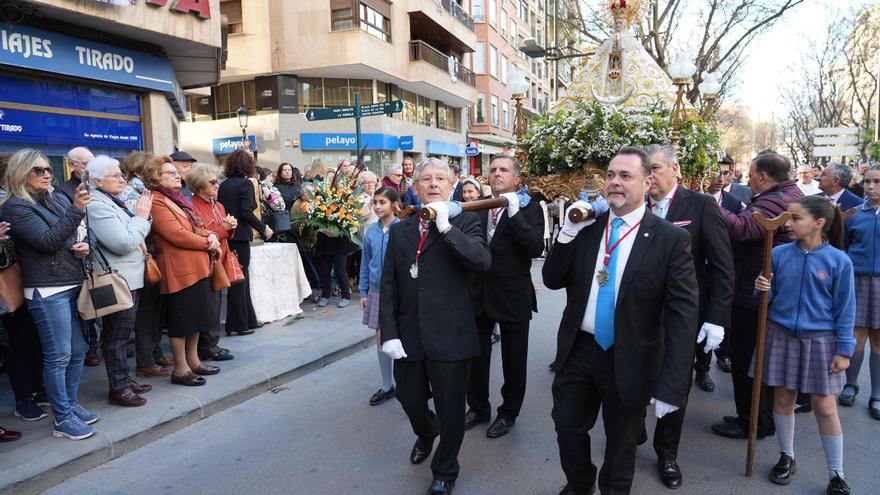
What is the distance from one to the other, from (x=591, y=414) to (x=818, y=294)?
5.52 feet

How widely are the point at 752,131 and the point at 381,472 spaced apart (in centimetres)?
8666

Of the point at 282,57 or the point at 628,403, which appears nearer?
the point at 628,403

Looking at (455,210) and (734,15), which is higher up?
(734,15)

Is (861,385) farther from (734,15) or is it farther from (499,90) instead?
(499,90)

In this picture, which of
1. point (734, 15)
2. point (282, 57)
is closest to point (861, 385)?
point (734, 15)

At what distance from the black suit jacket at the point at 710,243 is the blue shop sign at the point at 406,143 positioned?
73.0 feet

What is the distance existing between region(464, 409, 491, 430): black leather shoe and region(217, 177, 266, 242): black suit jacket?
12.6 ft

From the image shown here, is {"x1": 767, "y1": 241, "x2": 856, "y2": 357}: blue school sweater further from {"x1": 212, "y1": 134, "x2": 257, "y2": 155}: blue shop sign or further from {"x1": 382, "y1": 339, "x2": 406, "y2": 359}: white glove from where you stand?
{"x1": 212, "y1": 134, "x2": 257, "y2": 155}: blue shop sign

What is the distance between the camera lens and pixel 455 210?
3332 millimetres

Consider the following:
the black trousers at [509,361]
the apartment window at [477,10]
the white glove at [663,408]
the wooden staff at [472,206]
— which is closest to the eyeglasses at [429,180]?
the wooden staff at [472,206]

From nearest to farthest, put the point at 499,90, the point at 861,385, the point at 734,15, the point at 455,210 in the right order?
1. the point at 455,210
2. the point at 861,385
3. the point at 734,15
4. the point at 499,90

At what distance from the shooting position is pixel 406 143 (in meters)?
25.5

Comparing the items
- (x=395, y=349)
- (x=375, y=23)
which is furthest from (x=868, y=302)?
(x=375, y=23)

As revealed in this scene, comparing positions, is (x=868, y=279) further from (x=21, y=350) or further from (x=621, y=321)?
(x=21, y=350)
